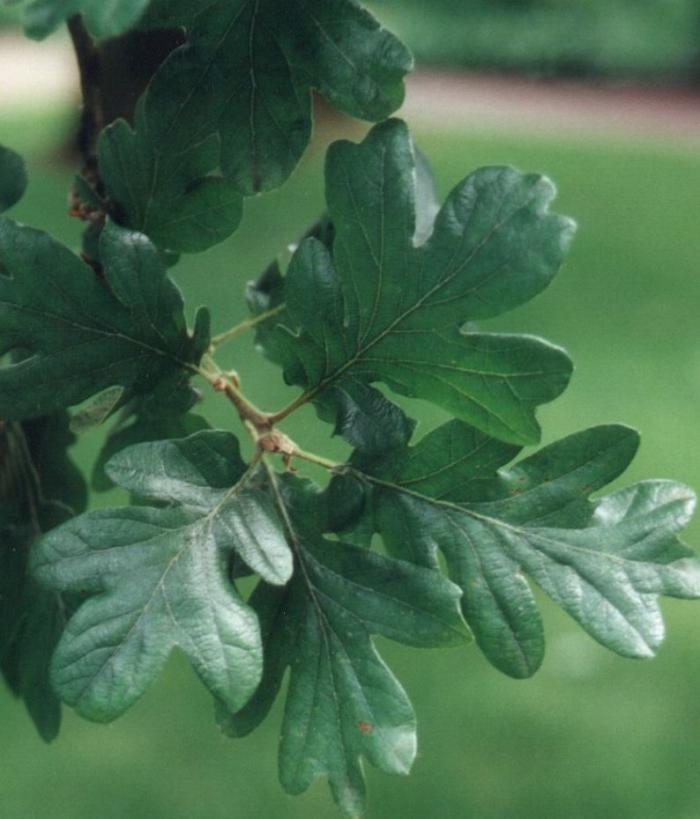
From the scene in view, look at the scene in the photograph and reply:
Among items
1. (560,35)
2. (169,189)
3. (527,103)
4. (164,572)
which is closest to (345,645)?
(164,572)

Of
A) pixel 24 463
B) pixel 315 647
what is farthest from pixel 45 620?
pixel 315 647

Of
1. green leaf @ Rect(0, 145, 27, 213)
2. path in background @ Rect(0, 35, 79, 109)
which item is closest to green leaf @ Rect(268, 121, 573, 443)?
green leaf @ Rect(0, 145, 27, 213)

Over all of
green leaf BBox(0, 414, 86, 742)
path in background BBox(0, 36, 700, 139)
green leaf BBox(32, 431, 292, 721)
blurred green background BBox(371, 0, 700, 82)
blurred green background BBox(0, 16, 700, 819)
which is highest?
green leaf BBox(32, 431, 292, 721)

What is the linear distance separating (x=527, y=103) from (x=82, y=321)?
13.7 meters

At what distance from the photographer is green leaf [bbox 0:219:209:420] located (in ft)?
3.31

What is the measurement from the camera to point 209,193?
1103mm

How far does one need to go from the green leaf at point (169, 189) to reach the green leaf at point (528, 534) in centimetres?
24

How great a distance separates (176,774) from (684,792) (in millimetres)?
1340

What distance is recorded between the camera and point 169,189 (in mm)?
1096

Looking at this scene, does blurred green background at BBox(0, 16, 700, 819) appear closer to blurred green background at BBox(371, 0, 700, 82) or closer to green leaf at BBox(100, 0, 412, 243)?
green leaf at BBox(100, 0, 412, 243)

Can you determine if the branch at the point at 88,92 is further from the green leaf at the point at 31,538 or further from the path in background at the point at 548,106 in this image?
the path in background at the point at 548,106

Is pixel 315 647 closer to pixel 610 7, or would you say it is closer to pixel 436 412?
pixel 436 412

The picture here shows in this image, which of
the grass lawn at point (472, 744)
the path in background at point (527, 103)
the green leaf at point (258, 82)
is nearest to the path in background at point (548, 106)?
the path in background at point (527, 103)

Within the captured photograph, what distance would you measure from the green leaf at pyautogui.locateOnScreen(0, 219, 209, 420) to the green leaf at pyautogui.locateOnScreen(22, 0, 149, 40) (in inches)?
8.8
